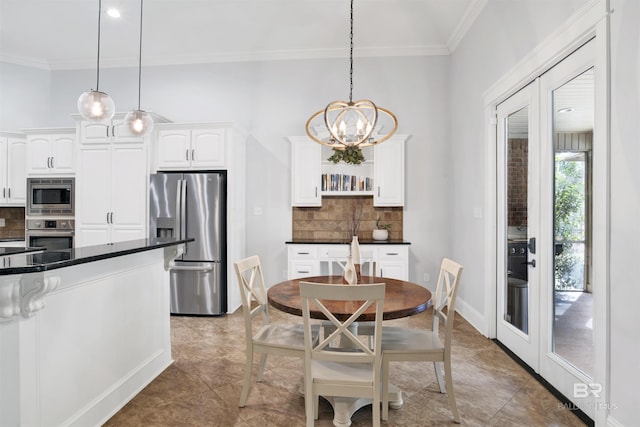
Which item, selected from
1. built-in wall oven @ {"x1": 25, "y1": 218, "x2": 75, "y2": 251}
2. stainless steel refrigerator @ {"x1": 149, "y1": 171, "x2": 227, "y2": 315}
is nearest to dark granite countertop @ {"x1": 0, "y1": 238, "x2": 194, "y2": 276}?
stainless steel refrigerator @ {"x1": 149, "y1": 171, "x2": 227, "y2": 315}

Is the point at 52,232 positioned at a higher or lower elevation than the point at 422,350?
higher

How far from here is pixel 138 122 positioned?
3.07 m

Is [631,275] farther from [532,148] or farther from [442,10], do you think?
[442,10]

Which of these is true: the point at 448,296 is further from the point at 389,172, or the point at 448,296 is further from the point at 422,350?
the point at 389,172

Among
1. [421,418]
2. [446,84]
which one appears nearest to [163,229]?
[421,418]

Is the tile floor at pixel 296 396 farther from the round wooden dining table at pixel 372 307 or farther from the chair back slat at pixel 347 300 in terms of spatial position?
the round wooden dining table at pixel 372 307

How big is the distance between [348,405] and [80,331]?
1550 millimetres

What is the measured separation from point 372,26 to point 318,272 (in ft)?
10.2

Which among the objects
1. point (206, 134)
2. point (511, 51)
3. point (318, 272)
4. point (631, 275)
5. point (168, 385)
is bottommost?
point (168, 385)

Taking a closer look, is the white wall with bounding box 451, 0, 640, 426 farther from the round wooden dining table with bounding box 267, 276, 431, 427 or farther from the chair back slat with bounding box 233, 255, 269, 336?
the chair back slat with bounding box 233, 255, 269, 336

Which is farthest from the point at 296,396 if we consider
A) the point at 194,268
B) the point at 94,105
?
the point at 94,105

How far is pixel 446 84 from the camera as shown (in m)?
4.84

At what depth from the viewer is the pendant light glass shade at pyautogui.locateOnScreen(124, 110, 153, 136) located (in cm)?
306

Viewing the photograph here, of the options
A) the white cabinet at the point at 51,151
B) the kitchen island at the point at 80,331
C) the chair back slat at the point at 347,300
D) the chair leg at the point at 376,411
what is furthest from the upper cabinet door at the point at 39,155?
the chair leg at the point at 376,411
